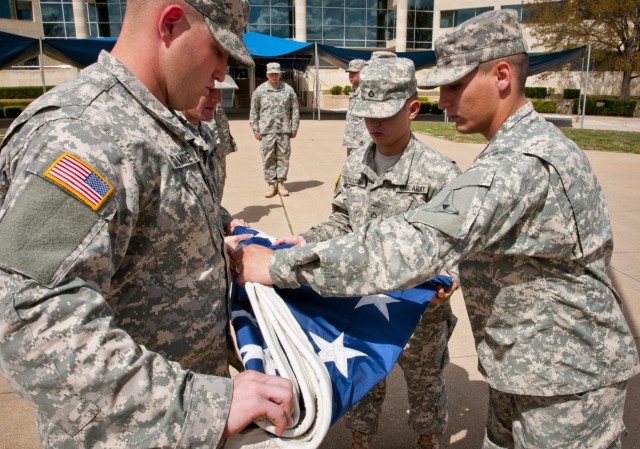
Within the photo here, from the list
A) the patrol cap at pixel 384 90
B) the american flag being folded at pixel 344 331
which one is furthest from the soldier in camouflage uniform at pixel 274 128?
the american flag being folded at pixel 344 331

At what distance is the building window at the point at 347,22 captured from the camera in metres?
35.7

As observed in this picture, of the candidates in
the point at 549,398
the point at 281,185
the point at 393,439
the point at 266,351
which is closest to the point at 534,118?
the point at 549,398

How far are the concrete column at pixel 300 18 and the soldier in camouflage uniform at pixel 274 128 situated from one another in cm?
2739

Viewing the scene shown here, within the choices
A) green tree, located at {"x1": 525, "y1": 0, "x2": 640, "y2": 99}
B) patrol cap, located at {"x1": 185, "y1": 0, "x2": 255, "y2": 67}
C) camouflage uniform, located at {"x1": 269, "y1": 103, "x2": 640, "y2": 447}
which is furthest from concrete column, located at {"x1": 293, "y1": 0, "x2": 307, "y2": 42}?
patrol cap, located at {"x1": 185, "y1": 0, "x2": 255, "y2": 67}

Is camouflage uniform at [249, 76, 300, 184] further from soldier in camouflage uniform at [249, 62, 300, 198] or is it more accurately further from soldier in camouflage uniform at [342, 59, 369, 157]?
soldier in camouflage uniform at [342, 59, 369, 157]

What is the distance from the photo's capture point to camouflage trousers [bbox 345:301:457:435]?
265cm

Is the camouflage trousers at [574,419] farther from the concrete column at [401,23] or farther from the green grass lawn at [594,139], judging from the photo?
the concrete column at [401,23]

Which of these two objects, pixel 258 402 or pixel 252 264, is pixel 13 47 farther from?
A: pixel 258 402

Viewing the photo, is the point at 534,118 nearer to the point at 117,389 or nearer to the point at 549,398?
the point at 549,398

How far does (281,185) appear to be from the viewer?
8.30 m

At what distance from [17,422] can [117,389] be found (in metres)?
2.39

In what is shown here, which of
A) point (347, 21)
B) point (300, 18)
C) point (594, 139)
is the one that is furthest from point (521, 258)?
point (347, 21)

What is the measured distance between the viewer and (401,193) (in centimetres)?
262

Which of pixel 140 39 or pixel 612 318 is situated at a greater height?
pixel 140 39
